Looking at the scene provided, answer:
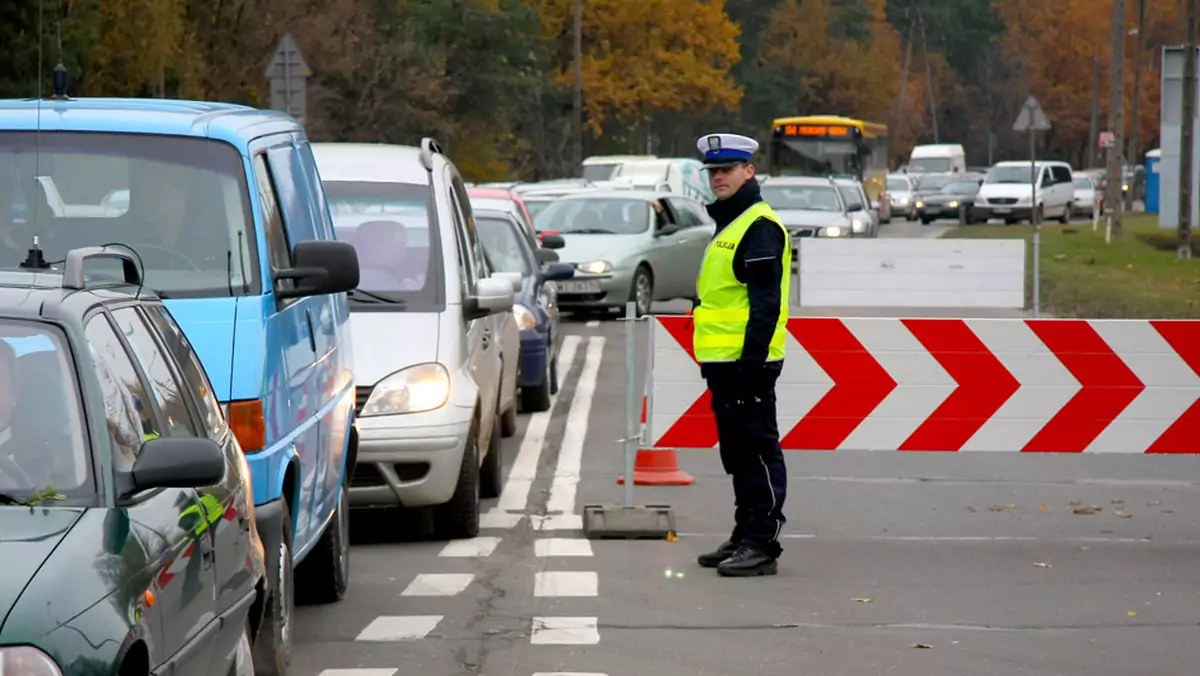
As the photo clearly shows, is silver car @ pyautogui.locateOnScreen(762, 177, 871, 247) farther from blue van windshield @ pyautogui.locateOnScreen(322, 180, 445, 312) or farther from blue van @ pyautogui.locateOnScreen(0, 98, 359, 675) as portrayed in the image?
blue van @ pyautogui.locateOnScreen(0, 98, 359, 675)

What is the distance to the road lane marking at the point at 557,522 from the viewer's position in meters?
11.3

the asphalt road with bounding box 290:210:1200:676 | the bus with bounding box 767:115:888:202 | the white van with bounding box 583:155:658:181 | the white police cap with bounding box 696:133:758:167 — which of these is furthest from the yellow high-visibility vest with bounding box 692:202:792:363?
the bus with bounding box 767:115:888:202

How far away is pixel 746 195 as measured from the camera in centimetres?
Answer: 994

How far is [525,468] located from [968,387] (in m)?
3.50

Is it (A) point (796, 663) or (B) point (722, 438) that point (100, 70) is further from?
(A) point (796, 663)

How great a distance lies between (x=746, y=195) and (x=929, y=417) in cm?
206

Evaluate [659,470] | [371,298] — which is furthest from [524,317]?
[371,298]

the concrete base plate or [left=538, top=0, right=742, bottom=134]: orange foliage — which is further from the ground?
[left=538, top=0, right=742, bottom=134]: orange foliage

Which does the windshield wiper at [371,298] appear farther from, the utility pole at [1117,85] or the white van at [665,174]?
the utility pole at [1117,85]

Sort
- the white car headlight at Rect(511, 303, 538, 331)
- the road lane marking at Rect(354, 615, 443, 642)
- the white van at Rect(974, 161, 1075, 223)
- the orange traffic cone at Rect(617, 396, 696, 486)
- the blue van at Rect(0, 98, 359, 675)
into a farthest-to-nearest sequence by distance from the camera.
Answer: the white van at Rect(974, 161, 1075, 223) < the white car headlight at Rect(511, 303, 538, 331) < the orange traffic cone at Rect(617, 396, 696, 486) < the road lane marking at Rect(354, 615, 443, 642) < the blue van at Rect(0, 98, 359, 675)

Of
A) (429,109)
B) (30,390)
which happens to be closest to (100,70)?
(429,109)

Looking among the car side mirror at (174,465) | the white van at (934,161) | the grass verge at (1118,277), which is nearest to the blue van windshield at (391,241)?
the car side mirror at (174,465)

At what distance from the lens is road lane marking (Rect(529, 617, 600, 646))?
326 inches

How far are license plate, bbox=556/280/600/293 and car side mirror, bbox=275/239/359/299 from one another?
18.1 metres
